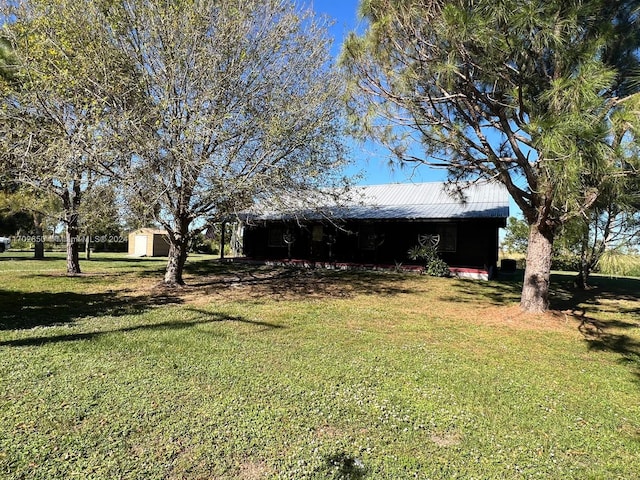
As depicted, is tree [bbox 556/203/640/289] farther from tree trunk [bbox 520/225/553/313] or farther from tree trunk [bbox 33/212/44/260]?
tree trunk [bbox 33/212/44/260]

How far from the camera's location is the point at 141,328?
631 centimetres

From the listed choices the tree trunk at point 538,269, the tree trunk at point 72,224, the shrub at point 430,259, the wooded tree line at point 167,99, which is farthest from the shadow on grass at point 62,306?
the shrub at point 430,259

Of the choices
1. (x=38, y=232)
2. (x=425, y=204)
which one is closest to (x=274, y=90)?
(x=425, y=204)

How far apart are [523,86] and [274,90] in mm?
5181

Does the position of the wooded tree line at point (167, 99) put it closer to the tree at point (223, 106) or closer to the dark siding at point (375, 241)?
the tree at point (223, 106)

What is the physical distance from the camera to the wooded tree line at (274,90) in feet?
19.4

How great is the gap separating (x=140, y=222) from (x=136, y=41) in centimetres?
395

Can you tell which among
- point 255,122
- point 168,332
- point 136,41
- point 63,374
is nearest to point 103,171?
point 136,41

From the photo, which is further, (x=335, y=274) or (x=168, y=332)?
(x=335, y=274)

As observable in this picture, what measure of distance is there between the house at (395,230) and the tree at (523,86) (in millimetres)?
5218

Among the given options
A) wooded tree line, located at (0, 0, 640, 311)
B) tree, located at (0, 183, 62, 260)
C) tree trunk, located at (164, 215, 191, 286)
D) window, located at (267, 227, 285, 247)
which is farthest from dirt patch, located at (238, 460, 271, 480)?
window, located at (267, 227, 285, 247)

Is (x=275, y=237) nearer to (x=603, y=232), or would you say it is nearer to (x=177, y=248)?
(x=177, y=248)

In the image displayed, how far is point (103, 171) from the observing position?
8.27 metres

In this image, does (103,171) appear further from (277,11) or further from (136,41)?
(277,11)
